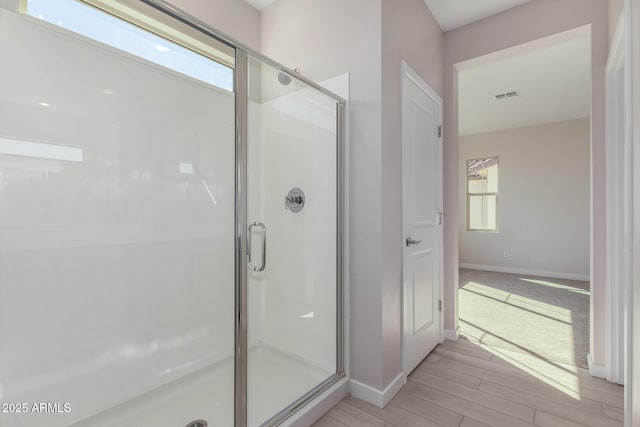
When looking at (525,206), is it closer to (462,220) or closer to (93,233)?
(462,220)

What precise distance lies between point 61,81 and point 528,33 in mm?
3122

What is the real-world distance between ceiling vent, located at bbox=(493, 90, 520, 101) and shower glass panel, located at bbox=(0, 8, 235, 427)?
13.2 feet

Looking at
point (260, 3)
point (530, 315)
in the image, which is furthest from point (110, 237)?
point (530, 315)

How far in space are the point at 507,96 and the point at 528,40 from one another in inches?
81.8

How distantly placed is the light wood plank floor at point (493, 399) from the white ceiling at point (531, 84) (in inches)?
98.8

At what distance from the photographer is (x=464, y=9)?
246 centimetres

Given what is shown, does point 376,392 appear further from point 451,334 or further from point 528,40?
point 528,40

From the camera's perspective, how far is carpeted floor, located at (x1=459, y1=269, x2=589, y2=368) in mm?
2607

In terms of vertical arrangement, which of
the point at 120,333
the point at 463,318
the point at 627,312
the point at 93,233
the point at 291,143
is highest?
the point at 291,143

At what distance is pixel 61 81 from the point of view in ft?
4.57

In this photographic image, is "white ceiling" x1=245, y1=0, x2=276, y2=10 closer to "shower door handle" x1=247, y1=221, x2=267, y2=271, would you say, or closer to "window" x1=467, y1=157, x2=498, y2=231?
"shower door handle" x1=247, y1=221, x2=267, y2=271

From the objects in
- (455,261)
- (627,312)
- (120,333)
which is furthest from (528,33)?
(120,333)

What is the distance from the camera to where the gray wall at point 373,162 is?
1815 mm

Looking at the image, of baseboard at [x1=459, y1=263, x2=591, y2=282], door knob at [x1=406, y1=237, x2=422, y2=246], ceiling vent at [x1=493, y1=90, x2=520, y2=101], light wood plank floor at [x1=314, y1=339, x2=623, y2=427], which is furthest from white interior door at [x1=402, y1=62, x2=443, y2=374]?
baseboard at [x1=459, y1=263, x2=591, y2=282]
